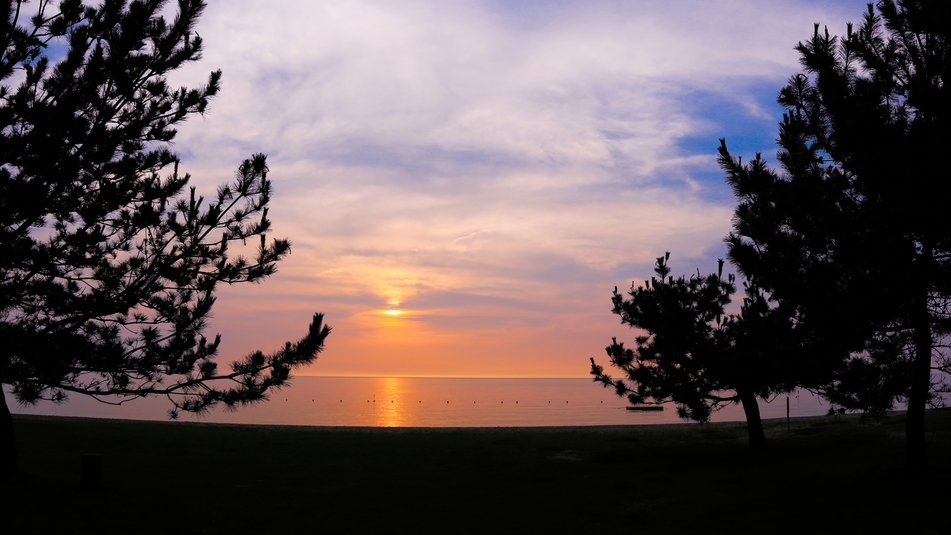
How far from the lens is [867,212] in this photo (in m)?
11.9

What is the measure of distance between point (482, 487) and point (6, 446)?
395 inches

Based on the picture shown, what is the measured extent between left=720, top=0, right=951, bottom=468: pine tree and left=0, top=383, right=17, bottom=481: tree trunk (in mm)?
15071

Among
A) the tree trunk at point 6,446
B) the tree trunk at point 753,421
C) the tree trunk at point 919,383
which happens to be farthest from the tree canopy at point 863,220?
the tree trunk at point 6,446

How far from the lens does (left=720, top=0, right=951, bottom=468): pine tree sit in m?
11.3

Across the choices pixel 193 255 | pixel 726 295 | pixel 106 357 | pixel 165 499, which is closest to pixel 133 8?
pixel 193 255

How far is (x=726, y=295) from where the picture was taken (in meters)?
20.5

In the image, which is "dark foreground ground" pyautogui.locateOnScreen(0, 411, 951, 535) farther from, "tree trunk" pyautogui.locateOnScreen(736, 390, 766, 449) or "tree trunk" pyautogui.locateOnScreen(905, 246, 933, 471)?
"tree trunk" pyautogui.locateOnScreen(736, 390, 766, 449)

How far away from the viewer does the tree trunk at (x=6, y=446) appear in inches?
502

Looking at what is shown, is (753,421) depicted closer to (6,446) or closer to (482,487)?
(482,487)

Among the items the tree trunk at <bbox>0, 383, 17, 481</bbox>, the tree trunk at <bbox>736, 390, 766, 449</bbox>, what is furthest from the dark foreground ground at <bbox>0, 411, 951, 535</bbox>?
the tree trunk at <bbox>736, 390, 766, 449</bbox>

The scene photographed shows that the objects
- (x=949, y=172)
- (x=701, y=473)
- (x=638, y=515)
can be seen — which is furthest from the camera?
(x=701, y=473)

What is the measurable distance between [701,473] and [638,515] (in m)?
5.29

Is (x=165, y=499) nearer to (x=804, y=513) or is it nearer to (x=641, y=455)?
(x=804, y=513)

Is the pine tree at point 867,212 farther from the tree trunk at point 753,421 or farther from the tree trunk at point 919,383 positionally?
the tree trunk at point 753,421
